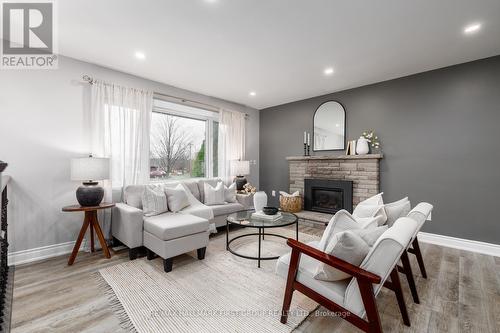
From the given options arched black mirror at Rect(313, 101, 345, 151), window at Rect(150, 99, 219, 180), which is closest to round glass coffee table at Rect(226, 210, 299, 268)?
window at Rect(150, 99, 219, 180)

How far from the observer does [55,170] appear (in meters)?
2.90

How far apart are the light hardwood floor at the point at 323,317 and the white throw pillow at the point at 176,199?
0.88 metres

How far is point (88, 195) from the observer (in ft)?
8.87

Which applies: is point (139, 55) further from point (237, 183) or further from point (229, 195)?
point (237, 183)

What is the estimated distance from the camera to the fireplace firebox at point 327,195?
4.22 metres

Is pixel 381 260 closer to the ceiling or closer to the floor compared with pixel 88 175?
closer to the floor

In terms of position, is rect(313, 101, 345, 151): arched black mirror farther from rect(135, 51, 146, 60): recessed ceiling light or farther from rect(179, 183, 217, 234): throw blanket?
rect(135, 51, 146, 60): recessed ceiling light

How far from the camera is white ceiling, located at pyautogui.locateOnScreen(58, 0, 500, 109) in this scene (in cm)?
206

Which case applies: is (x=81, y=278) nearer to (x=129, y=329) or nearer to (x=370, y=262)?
(x=129, y=329)

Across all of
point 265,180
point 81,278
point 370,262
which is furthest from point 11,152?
point 265,180

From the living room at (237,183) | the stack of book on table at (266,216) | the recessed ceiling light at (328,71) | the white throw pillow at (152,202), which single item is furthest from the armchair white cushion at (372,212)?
the white throw pillow at (152,202)

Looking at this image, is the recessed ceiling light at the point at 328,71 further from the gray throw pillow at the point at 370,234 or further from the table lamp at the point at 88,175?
the table lamp at the point at 88,175

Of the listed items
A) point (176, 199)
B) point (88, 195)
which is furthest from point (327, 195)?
point (88, 195)

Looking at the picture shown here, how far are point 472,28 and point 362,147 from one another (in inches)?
79.6
